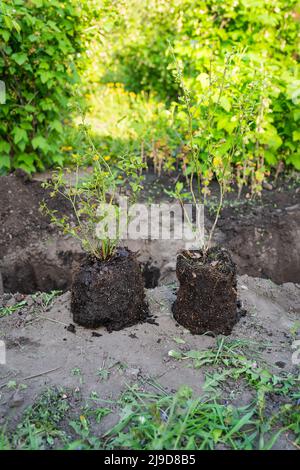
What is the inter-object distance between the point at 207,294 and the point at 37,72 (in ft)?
8.18

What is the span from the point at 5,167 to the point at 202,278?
261cm

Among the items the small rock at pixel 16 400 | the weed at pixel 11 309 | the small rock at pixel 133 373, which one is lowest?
the small rock at pixel 16 400

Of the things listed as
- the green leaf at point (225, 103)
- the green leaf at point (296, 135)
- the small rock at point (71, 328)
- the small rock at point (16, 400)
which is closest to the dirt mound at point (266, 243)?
the green leaf at point (296, 135)

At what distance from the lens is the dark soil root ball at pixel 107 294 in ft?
8.74

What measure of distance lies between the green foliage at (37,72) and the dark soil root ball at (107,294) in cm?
197

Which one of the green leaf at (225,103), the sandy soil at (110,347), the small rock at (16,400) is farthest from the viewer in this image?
the green leaf at (225,103)

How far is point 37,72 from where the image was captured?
4.01 metres

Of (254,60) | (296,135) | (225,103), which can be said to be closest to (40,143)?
(225,103)

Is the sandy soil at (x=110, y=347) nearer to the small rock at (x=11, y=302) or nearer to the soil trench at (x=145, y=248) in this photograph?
the small rock at (x=11, y=302)

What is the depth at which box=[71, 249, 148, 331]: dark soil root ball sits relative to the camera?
2.66 meters

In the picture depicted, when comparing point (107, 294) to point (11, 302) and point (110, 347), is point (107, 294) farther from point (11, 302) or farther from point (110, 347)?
point (11, 302)

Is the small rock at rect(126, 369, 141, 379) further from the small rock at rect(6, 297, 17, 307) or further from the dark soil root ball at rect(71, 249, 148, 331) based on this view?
the small rock at rect(6, 297, 17, 307)

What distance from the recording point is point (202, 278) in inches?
104

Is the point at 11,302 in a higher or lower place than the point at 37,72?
lower
